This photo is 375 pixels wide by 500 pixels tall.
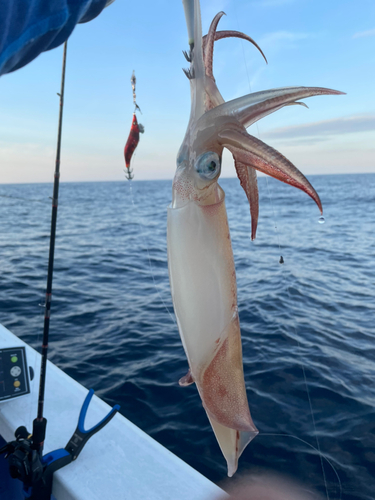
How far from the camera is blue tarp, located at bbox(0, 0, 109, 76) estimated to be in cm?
103

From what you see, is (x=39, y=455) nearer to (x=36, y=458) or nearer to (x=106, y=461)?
(x=36, y=458)

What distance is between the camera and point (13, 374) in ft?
10.8

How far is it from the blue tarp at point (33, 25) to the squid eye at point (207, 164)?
2.10 ft

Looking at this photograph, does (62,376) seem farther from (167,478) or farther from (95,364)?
(95,364)

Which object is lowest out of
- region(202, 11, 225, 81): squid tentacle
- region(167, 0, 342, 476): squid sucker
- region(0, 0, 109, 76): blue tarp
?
region(167, 0, 342, 476): squid sucker

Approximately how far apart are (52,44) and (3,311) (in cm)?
838

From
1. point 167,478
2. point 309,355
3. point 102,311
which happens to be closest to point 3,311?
point 102,311

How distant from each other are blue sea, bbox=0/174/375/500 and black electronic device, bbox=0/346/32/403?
152cm

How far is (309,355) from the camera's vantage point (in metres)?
6.34

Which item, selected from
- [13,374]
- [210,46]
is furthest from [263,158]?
[13,374]

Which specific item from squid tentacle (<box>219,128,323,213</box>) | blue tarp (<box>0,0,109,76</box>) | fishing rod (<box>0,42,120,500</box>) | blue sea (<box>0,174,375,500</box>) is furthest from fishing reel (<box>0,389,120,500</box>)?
squid tentacle (<box>219,128,323,213</box>)

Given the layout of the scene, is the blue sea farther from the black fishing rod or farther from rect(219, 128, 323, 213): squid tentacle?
rect(219, 128, 323, 213): squid tentacle

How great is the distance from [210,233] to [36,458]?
2.29m

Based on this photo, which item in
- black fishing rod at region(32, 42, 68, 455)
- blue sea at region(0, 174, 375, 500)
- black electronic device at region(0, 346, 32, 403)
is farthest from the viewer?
blue sea at region(0, 174, 375, 500)
